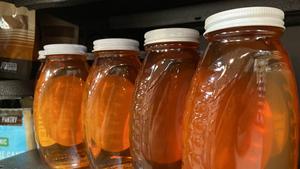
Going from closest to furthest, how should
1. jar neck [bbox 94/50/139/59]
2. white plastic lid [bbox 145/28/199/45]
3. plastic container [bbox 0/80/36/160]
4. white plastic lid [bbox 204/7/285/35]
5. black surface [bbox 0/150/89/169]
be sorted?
white plastic lid [bbox 204/7/285/35]
white plastic lid [bbox 145/28/199/45]
jar neck [bbox 94/50/139/59]
black surface [bbox 0/150/89/169]
plastic container [bbox 0/80/36/160]

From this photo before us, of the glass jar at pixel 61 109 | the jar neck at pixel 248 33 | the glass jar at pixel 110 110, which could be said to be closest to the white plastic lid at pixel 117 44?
the glass jar at pixel 110 110

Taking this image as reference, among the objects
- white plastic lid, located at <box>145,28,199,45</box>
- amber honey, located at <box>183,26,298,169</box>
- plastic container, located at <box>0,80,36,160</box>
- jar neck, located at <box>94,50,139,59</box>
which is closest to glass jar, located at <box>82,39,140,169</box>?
jar neck, located at <box>94,50,139,59</box>

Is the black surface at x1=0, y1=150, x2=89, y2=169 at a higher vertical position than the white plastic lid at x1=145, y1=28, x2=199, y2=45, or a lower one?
lower

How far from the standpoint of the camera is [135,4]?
869 mm

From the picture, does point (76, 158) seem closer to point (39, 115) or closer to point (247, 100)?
point (39, 115)

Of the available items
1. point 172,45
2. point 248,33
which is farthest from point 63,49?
point 248,33

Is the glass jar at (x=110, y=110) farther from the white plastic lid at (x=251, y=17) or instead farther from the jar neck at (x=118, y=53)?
the white plastic lid at (x=251, y=17)

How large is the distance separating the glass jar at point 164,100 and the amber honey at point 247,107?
8 centimetres

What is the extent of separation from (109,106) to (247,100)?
0.29m

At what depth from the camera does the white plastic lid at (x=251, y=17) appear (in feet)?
1.27

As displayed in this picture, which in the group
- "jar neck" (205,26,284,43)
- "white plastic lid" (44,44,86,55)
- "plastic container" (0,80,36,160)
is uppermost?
"jar neck" (205,26,284,43)

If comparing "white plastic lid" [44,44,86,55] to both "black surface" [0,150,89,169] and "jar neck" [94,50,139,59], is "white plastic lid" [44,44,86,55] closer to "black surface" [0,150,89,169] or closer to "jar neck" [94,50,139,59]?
"jar neck" [94,50,139,59]

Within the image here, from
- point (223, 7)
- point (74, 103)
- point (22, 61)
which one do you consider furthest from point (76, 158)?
point (223, 7)

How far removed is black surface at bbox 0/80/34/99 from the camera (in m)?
0.88
